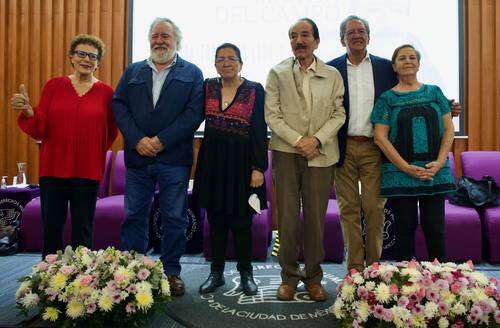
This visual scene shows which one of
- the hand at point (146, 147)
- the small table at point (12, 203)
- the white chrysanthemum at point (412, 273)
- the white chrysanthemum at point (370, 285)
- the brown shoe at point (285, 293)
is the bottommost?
the brown shoe at point (285, 293)

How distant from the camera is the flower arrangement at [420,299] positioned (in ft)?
5.68

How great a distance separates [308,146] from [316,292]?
813 mm

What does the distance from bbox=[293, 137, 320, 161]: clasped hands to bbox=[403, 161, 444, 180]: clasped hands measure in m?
0.47

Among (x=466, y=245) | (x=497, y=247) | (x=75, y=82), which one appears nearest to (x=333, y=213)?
(x=466, y=245)

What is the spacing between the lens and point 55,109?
247 centimetres

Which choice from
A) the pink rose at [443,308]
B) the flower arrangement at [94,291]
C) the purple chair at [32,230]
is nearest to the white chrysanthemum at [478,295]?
the pink rose at [443,308]

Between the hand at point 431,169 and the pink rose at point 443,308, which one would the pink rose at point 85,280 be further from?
the hand at point 431,169

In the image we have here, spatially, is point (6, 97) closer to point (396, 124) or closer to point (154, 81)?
point (154, 81)

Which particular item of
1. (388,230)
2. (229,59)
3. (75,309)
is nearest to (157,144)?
(229,59)

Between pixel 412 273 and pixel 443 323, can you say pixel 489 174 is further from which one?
pixel 443 323

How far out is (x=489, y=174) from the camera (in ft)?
12.0

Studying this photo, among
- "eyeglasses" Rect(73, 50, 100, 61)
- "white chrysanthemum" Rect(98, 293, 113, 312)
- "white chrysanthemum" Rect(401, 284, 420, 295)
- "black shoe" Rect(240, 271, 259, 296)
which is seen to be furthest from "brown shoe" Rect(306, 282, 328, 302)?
"eyeglasses" Rect(73, 50, 100, 61)

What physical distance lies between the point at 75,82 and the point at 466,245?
2.98m

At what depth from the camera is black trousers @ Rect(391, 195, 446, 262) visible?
2248 millimetres
